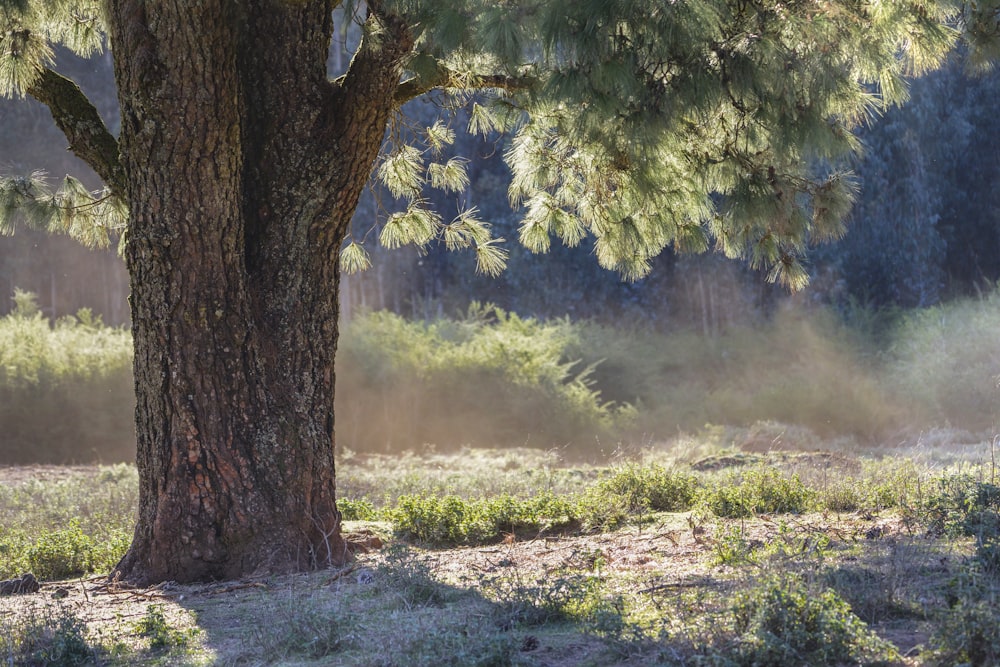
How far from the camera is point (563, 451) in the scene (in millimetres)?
13875

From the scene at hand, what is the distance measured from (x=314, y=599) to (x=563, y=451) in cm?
1008

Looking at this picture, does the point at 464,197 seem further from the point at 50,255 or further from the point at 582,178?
the point at 582,178

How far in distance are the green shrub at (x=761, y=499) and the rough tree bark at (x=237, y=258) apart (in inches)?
86.5

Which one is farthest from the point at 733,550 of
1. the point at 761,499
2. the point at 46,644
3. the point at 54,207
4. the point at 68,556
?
the point at 54,207

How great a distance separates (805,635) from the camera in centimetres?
276

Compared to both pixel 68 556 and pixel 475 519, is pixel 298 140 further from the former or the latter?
pixel 68 556

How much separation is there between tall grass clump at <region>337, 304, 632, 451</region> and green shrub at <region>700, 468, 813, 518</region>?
893 cm

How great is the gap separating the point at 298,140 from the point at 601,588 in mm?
2722

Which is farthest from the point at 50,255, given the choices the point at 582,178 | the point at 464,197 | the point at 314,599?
the point at 314,599

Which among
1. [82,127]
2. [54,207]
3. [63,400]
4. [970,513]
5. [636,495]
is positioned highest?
[82,127]

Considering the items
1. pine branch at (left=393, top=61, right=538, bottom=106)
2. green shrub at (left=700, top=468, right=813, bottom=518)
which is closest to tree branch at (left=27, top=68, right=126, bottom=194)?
pine branch at (left=393, top=61, right=538, bottom=106)

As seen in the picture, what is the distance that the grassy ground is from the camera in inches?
114

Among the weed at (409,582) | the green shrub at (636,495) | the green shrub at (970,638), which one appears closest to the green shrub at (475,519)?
the green shrub at (636,495)

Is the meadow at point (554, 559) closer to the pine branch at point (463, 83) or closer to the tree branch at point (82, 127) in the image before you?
the tree branch at point (82, 127)
